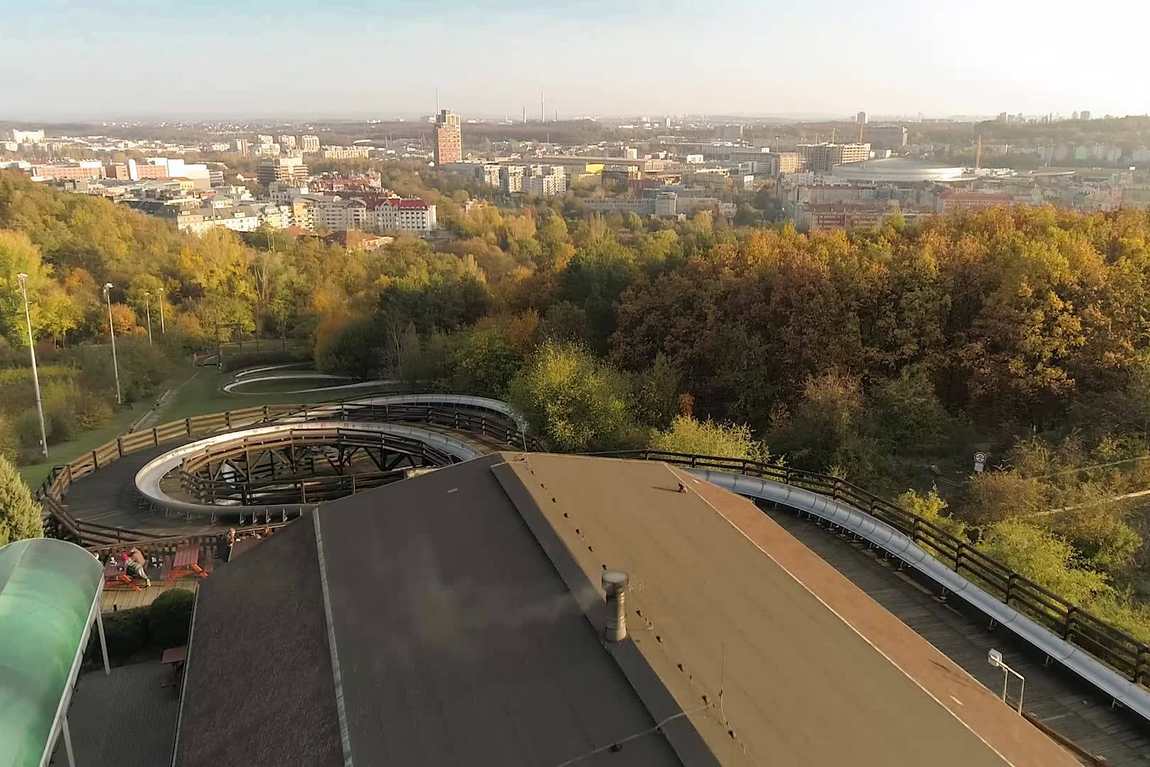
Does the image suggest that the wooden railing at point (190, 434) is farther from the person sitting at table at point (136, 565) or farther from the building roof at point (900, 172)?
the building roof at point (900, 172)

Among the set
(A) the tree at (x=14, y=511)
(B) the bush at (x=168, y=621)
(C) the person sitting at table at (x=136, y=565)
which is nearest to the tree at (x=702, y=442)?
(B) the bush at (x=168, y=621)

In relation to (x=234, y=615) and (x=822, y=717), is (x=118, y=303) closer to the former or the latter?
(x=234, y=615)

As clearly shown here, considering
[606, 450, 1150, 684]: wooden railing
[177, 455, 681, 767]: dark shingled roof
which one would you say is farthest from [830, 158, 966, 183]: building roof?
[177, 455, 681, 767]: dark shingled roof

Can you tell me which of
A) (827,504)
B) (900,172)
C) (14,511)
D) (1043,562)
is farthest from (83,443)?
(900,172)

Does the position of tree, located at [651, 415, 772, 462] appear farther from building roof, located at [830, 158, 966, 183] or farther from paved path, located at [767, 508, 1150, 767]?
building roof, located at [830, 158, 966, 183]

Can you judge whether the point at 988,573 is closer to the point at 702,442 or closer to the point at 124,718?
the point at 702,442

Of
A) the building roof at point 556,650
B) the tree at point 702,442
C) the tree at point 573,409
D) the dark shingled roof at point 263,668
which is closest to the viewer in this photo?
the building roof at point 556,650
